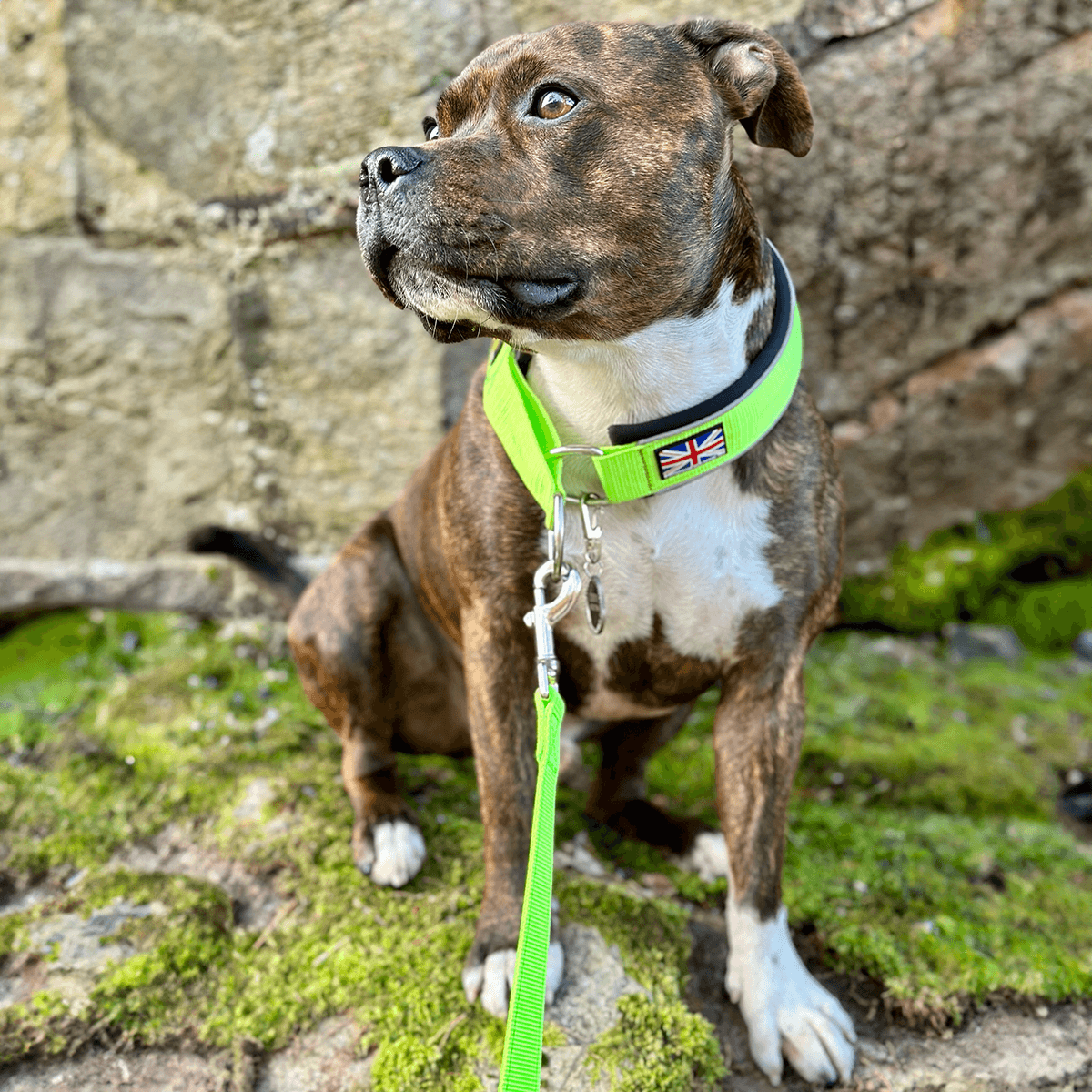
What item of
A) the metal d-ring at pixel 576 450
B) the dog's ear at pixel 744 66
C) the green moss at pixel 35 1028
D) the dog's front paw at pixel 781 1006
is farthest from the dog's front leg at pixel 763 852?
the green moss at pixel 35 1028

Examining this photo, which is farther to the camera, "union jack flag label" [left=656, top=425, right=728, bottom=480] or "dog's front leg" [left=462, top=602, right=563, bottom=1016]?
"dog's front leg" [left=462, top=602, right=563, bottom=1016]

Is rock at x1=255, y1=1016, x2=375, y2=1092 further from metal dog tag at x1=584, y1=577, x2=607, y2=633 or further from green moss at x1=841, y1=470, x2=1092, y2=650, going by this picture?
green moss at x1=841, y1=470, x2=1092, y2=650

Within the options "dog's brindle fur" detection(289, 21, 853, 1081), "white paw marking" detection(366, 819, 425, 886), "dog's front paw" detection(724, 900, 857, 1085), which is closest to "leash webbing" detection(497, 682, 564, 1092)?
"dog's brindle fur" detection(289, 21, 853, 1081)

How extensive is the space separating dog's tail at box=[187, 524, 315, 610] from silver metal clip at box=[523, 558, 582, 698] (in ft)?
5.79

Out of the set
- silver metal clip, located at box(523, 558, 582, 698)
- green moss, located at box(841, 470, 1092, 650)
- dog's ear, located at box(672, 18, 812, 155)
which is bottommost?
green moss, located at box(841, 470, 1092, 650)

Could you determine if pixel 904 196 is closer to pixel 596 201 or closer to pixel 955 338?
pixel 955 338

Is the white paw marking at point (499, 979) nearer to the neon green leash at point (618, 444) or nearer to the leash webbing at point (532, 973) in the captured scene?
the neon green leash at point (618, 444)

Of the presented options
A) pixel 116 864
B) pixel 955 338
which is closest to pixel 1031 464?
pixel 955 338

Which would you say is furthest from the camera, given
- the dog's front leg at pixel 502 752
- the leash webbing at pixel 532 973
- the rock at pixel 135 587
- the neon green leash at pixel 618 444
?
the rock at pixel 135 587

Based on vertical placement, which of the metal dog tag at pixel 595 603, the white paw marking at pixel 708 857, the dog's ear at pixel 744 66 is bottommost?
the white paw marking at pixel 708 857

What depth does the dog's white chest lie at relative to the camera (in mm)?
2232

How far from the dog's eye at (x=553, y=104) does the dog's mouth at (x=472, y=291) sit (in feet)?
1.10

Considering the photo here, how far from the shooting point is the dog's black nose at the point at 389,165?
1837 mm

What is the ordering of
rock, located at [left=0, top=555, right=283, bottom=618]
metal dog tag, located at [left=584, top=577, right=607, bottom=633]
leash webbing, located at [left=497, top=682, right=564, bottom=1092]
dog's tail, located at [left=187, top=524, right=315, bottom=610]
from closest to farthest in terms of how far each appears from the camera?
leash webbing, located at [left=497, top=682, right=564, bottom=1092]
metal dog tag, located at [left=584, top=577, right=607, bottom=633]
dog's tail, located at [left=187, top=524, right=315, bottom=610]
rock, located at [left=0, top=555, right=283, bottom=618]
